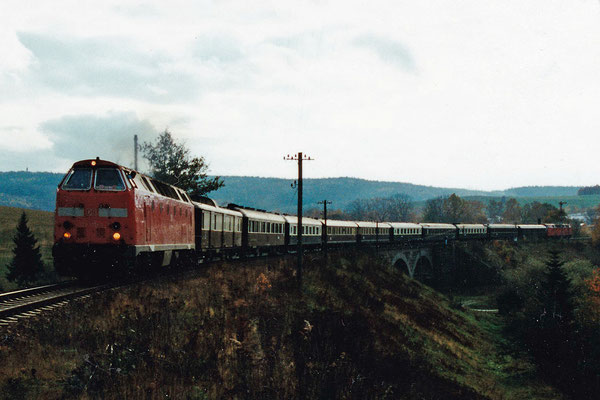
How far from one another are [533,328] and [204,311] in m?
46.8

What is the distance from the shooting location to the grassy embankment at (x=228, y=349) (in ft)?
37.3

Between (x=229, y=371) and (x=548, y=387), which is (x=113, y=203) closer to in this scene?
(x=229, y=371)

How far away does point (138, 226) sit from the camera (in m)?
18.8

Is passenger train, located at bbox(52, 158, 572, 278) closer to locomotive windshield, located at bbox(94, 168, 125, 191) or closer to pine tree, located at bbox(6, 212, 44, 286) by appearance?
locomotive windshield, located at bbox(94, 168, 125, 191)

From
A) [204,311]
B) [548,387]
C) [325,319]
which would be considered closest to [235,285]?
[325,319]

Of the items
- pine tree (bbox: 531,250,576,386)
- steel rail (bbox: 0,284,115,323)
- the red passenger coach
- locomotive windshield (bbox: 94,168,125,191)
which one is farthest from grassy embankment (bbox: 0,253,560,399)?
pine tree (bbox: 531,250,576,386)

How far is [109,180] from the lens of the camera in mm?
18688

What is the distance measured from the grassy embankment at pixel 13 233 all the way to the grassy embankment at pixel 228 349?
5833 cm

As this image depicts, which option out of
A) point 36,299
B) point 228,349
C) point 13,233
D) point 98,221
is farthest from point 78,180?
Result: point 13,233

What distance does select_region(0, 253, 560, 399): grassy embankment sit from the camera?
1136 cm

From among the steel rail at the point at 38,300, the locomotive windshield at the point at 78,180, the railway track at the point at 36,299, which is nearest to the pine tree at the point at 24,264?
the railway track at the point at 36,299

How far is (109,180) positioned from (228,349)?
7.41m

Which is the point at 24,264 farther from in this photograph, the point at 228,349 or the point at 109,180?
the point at 228,349

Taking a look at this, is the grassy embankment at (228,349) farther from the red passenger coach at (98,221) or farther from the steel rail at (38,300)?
the red passenger coach at (98,221)
